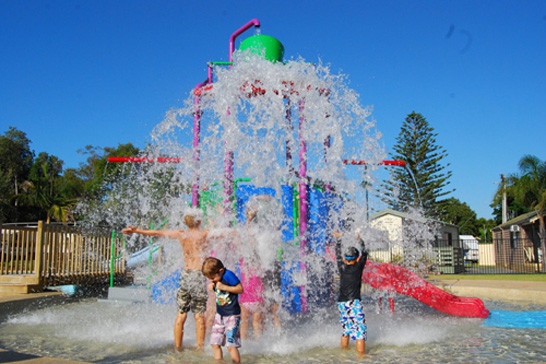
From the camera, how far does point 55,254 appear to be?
33.3 ft

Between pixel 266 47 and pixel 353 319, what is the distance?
211 inches

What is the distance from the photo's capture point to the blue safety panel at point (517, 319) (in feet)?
23.1

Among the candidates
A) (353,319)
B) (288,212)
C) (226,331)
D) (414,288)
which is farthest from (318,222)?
(226,331)

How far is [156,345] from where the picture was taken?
5.42 m

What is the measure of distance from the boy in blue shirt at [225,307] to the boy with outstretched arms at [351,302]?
148 centimetres

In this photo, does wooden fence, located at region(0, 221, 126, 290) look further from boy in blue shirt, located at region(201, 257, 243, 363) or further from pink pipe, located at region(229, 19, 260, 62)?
boy in blue shirt, located at region(201, 257, 243, 363)

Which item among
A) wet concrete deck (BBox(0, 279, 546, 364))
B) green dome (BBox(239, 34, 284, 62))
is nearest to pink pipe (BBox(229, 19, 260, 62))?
green dome (BBox(239, 34, 284, 62))

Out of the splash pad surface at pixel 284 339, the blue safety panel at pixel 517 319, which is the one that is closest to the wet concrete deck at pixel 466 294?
the splash pad surface at pixel 284 339

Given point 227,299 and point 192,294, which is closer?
point 227,299

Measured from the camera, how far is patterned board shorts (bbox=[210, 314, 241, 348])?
14.3 feet

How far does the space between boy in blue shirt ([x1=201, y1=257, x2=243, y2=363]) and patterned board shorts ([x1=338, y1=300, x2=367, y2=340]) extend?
4.83 feet

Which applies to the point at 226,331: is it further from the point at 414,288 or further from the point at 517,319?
the point at 517,319

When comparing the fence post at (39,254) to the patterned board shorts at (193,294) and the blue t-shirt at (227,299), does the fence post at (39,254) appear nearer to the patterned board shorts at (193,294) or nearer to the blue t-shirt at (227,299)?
the patterned board shorts at (193,294)

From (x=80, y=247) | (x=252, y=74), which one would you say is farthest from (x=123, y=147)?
(x=252, y=74)
